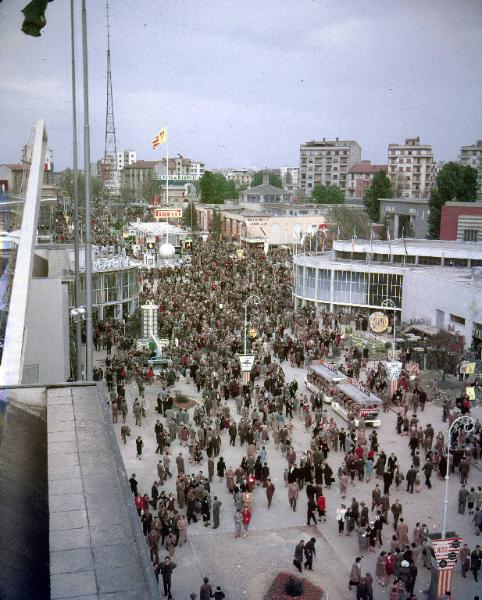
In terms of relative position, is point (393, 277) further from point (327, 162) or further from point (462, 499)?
point (327, 162)

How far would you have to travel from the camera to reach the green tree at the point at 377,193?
252 feet

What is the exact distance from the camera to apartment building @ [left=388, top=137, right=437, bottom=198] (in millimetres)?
117244

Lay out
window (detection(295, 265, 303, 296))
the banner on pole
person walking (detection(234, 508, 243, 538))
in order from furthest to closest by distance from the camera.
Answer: window (detection(295, 265, 303, 296)) < the banner on pole < person walking (detection(234, 508, 243, 538))

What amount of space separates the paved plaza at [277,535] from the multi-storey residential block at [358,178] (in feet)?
365

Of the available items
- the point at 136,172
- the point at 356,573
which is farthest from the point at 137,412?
the point at 136,172

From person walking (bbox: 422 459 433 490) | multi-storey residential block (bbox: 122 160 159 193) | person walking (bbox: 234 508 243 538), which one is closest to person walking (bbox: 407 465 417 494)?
person walking (bbox: 422 459 433 490)

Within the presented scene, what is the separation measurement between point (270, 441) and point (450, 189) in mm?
45305

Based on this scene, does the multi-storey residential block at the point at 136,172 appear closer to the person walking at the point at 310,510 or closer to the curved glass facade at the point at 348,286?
the curved glass facade at the point at 348,286

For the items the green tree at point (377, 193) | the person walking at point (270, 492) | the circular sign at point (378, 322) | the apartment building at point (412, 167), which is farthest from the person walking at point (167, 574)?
the apartment building at point (412, 167)

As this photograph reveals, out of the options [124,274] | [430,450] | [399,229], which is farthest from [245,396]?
[399,229]

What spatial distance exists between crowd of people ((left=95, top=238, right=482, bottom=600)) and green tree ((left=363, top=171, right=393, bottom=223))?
147ft

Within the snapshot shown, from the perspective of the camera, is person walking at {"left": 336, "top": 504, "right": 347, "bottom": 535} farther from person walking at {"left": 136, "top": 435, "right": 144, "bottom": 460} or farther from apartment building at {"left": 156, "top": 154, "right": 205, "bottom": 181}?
apartment building at {"left": 156, "top": 154, "right": 205, "bottom": 181}

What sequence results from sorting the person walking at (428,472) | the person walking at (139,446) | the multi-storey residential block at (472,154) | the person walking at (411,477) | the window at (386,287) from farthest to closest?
the multi-storey residential block at (472,154) < the window at (386,287) < the person walking at (139,446) < the person walking at (428,472) < the person walking at (411,477)

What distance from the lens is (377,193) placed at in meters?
77.0
